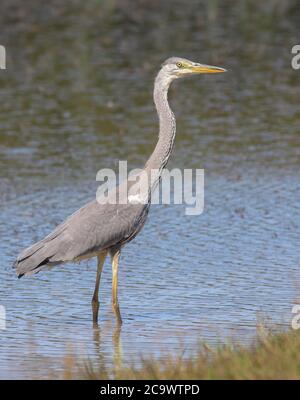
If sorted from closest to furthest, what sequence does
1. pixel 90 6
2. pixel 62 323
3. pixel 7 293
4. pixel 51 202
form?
pixel 62 323 < pixel 7 293 < pixel 51 202 < pixel 90 6

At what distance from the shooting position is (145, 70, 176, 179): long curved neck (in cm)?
980

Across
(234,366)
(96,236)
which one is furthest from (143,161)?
(234,366)

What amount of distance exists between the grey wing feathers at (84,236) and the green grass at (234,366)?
1.88 m

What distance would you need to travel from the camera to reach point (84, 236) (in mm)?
9484

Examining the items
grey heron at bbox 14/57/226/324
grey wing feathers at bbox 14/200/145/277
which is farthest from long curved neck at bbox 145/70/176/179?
grey wing feathers at bbox 14/200/145/277

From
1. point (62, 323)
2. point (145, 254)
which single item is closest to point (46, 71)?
point (145, 254)

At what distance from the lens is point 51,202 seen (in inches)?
510

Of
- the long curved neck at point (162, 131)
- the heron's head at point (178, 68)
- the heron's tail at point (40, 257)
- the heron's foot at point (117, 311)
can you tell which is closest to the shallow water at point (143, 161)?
the heron's foot at point (117, 311)

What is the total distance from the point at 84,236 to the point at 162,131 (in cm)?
117

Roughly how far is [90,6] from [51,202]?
13085mm

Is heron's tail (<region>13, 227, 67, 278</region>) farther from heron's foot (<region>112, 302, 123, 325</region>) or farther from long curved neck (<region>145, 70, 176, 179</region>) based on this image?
long curved neck (<region>145, 70, 176, 179</region>)

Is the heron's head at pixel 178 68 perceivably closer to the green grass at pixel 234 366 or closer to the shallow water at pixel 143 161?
the shallow water at pixel 143 161

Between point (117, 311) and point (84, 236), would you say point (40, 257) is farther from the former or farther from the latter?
point (117, 311)
